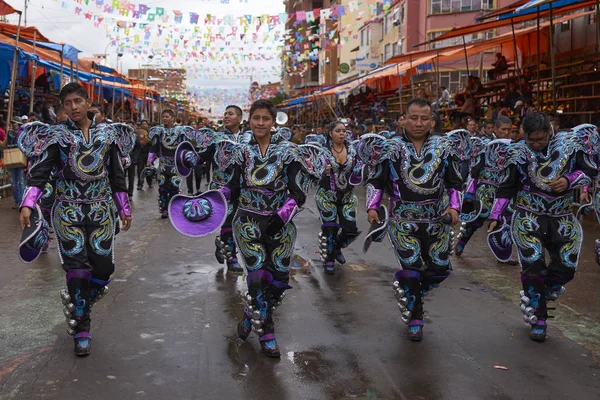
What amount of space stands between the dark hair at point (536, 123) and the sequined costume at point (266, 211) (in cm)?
184

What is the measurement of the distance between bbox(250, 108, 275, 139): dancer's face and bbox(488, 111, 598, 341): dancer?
2.17 meters

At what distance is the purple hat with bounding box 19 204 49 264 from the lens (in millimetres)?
5215

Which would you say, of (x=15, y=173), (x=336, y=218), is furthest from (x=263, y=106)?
(x=15, y=173)

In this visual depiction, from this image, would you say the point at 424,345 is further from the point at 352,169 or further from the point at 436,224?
the point at 352,169

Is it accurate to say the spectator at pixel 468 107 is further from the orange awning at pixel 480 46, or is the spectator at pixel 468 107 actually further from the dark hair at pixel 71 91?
the dark hair at pixel 71 91

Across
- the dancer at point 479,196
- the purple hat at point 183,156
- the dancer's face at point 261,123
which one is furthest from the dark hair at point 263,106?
the dancer at point 479,196

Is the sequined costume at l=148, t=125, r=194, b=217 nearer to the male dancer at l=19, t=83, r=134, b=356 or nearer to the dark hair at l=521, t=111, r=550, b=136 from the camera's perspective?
the male dancer at l=19, t=83, r=134, b=356

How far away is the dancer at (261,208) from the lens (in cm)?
541

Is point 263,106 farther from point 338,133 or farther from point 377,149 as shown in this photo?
point 338,133

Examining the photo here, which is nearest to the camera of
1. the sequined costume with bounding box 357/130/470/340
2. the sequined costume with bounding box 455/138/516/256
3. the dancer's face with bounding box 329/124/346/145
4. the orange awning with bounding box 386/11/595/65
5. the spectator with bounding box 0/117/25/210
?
the sequined costume with bounding box 357/130/470/340

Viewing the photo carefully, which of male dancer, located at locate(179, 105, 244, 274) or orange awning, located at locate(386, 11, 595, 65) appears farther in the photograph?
orange awning, located at locate(386, 11, 595, 65)

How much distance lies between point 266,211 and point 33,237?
69.8 inches

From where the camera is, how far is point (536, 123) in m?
5.92

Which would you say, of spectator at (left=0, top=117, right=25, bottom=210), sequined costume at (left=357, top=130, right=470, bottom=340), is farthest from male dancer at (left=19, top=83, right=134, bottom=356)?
spectator at (left=0, top=117, right=25, bottom=210)
